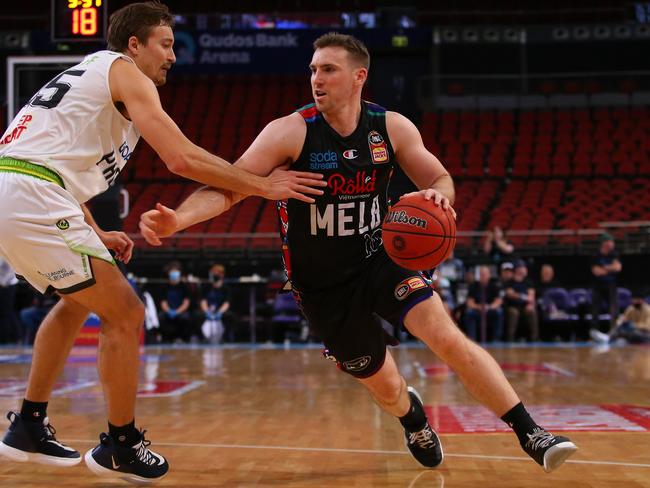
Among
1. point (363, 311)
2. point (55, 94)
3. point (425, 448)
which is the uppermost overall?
point (55, 94)

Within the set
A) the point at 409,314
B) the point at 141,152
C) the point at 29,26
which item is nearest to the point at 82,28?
the point at 409,314

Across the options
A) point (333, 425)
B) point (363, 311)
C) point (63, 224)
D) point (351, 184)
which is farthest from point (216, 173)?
point (333, 425)

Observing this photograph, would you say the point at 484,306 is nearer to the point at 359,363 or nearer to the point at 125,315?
the point at 359,363

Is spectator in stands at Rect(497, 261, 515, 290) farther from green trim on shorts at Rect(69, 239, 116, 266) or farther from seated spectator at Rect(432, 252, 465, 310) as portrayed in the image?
green trim on shorts at Rect(69, 239, 116, 266)

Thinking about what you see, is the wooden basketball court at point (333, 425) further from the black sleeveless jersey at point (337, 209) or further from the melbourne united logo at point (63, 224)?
the melbourne united logo at point (63, 224)

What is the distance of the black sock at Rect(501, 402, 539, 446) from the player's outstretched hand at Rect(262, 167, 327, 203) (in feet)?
3.90

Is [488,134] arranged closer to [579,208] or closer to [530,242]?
[579,208]

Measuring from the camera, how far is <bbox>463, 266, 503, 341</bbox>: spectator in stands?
1325 cm

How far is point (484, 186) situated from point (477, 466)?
1657 centimetres

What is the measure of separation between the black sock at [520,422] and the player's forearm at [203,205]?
1.41m

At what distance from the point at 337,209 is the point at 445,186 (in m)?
0.49

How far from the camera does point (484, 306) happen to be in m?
13.2

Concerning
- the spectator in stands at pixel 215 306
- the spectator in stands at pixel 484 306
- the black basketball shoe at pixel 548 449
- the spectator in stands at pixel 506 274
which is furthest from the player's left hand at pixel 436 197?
the spectator in stands at pixel 215 306

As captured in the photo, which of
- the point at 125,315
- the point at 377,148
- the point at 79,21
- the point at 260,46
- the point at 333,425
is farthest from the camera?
the point at 260,46
